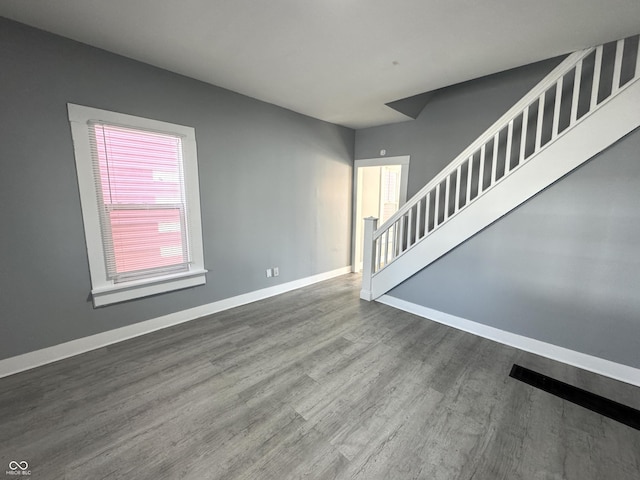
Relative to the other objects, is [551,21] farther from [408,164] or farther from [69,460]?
[69,460]

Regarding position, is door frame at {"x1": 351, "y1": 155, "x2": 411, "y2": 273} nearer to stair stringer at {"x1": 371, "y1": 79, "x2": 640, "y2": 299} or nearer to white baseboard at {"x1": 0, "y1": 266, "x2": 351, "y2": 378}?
stair stringer at {"x1": 371, "y1": 79, "x2": 640, "y2": 299}

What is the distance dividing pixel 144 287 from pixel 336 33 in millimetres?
2868

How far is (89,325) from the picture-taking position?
2428 millimetres

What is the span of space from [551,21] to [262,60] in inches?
86.2

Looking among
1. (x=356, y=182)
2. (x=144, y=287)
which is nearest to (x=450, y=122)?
(x=356, y=182)

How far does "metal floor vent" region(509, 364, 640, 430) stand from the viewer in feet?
5.75

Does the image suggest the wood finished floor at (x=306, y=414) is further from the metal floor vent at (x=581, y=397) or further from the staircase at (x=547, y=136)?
the staircase at (x=547, y=136)

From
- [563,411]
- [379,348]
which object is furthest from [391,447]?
[563,411]

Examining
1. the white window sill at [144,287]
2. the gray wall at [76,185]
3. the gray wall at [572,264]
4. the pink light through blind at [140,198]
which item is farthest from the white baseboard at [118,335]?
the gray wall at [572,264]

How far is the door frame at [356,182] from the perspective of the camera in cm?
406

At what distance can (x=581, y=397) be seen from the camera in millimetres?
1927

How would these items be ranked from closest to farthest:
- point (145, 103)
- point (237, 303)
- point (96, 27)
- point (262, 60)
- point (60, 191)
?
point (96, 27) → point (60, 191) → point (262, 60) → point (145, 103) → point (237, 303)

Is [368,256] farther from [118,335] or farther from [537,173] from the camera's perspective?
[118,335]

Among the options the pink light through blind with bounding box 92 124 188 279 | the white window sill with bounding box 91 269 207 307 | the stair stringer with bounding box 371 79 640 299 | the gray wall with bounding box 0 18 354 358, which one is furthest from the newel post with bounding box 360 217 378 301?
the pink light through blind with bounding box 92 124 188 279
